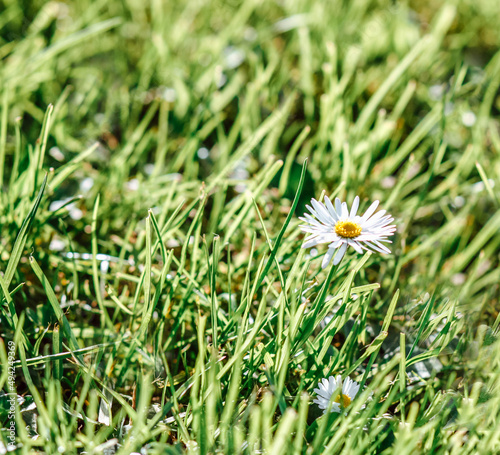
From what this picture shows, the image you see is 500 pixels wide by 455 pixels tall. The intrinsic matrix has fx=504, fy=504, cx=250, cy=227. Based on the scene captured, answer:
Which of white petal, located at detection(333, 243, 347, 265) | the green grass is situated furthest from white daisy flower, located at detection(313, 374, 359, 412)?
white petal, located at detection(333, 243, 347, 265)

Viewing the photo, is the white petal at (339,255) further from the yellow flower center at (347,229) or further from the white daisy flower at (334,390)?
the white daisy flower at (334,390)

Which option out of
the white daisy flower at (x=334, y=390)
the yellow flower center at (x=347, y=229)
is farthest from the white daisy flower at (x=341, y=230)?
the white daisy flower at (x=334, y=390)

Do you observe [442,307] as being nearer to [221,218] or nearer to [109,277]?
[221,218]

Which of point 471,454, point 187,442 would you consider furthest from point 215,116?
point 471,454

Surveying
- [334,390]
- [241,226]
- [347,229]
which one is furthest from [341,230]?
[241,226]

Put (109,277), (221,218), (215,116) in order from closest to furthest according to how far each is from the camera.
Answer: (109,277) → (221,218) → (215,116)

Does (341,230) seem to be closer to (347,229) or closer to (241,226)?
(347,229)

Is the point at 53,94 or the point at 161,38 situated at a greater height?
the point at 161,38
